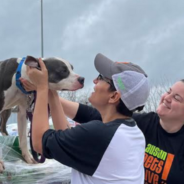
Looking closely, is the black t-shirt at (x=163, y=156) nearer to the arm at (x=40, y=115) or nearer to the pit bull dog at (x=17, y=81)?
the pit bull dog at (x=17, y=81)

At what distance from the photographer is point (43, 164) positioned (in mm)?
2244

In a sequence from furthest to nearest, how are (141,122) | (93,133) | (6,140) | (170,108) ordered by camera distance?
1. (6,140)
2. (141,122)
3. (170,108)
4. (93,133)

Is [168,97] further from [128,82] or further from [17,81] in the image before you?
[17,81]

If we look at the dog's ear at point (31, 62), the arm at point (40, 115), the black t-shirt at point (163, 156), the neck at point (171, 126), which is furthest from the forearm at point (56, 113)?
the neck at point (171, 126)

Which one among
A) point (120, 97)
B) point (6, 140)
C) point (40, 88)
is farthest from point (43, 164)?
point (120, 97)

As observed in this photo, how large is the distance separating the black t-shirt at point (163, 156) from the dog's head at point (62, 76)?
0.61 meters

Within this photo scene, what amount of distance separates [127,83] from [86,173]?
45 centimetres

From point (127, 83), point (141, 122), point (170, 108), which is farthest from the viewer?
point (141, 122)

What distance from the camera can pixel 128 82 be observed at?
1.39 m

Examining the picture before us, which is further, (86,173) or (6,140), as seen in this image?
(6,140)

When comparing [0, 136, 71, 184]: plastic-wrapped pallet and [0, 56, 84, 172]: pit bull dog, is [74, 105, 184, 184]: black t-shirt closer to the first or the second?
[0, 56, 84, 172]: pit bull dog

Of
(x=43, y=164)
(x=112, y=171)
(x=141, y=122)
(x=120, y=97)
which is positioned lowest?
(x=43, y=164)

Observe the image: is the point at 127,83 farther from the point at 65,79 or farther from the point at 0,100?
the point at 0,100

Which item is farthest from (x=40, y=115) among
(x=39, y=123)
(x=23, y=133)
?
(x=23, y=133)
